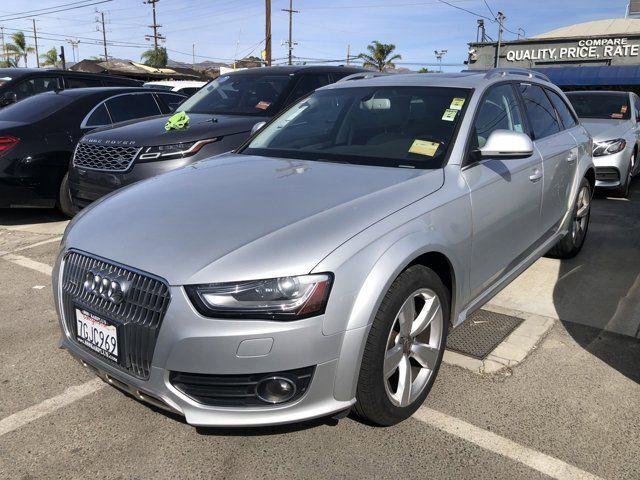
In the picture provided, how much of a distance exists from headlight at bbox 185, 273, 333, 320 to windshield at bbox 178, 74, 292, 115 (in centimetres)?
423

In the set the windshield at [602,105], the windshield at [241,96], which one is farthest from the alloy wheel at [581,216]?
the windshield at [602,105]

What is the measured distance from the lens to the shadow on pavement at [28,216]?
23.2 feet

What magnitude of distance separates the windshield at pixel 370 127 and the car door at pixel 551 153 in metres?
1.04

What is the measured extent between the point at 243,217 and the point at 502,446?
5.23ft

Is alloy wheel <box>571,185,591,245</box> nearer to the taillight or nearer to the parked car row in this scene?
the parked car row

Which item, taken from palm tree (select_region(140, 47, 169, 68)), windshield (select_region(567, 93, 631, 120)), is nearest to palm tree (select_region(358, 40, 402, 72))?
palm tree (select_region(140, 47, 169, 68))

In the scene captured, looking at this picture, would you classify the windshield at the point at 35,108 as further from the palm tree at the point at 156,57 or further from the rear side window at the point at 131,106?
the palm tree at the point at 156,57

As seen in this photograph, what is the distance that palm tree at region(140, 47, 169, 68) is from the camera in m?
55.9

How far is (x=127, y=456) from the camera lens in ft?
8.21

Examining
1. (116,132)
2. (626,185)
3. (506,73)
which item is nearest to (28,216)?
(116,132)

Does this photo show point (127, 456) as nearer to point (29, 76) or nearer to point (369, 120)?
point (369, 120)

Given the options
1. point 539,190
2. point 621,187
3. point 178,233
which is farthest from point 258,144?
point 621,187

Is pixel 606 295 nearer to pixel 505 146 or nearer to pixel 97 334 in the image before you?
pixel 505 146

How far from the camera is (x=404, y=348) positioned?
2.62 metres
